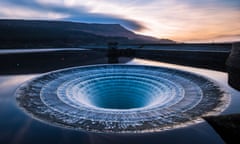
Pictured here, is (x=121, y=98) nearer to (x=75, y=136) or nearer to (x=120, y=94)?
(x=120, y=94)

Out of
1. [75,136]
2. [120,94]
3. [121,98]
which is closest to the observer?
[75,136]

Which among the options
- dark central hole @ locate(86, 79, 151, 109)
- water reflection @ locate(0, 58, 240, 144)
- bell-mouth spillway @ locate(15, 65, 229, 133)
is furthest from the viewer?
dark central hole @ locate(86, 79, 151, 109)

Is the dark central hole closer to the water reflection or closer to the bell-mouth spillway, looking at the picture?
the bell-mouth spillway

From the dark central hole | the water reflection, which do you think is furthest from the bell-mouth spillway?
the water reflection

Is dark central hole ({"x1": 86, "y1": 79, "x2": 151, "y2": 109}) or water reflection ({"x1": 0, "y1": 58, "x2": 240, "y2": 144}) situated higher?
water reflection ({"x1": 0, "y1": 58, "x2": 240, "y2": 144})

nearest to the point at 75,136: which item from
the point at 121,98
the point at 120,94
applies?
the point at 121,98

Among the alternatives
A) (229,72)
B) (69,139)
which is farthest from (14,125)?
(229,72)

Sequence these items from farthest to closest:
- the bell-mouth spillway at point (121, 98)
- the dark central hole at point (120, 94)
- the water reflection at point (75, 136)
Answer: the dark central hole at point (120, 94) < the bell-mouth spillway at point (121, 98) < the water reflection at point (75, 136)

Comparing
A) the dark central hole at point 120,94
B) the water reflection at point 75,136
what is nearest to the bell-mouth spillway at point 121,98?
the dark central hole at point 120,94

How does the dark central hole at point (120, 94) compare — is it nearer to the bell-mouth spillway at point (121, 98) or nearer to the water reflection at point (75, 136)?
the bell-mouth spillway at point (121, 98)
